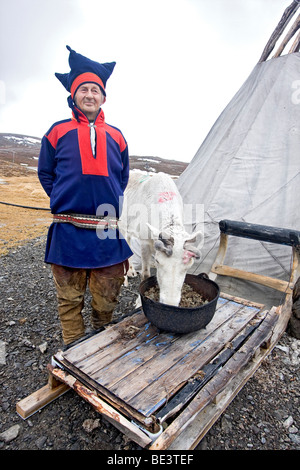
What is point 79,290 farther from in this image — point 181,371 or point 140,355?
point 181,371

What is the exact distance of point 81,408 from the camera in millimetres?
2920

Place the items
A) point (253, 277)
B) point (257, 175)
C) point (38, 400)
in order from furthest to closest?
point (257, 175), point (253, 277), point (38, 400)

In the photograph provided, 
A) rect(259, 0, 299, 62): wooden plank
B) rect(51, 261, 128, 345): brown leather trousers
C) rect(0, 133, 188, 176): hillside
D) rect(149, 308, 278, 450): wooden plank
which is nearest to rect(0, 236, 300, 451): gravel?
rect(149, 308, 278, 450): wooden plank

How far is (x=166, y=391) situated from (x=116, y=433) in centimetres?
71

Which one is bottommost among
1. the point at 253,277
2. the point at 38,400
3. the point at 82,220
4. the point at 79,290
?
the point at 38,400

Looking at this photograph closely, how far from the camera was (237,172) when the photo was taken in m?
5.81

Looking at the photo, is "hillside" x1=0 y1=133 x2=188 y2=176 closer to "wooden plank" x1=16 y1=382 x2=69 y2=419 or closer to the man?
the man

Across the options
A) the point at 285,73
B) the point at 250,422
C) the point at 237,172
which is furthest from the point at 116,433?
the point at 285,73

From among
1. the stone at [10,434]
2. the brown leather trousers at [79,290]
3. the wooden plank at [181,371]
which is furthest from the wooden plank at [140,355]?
the stone at [10,434]

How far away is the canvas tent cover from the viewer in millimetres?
5160

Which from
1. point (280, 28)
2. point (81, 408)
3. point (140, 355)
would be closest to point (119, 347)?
point (140, 355)

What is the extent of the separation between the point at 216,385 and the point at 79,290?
1730mm

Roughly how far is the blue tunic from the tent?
9.82 feet

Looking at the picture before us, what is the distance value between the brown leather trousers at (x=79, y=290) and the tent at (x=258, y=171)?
101 inches
